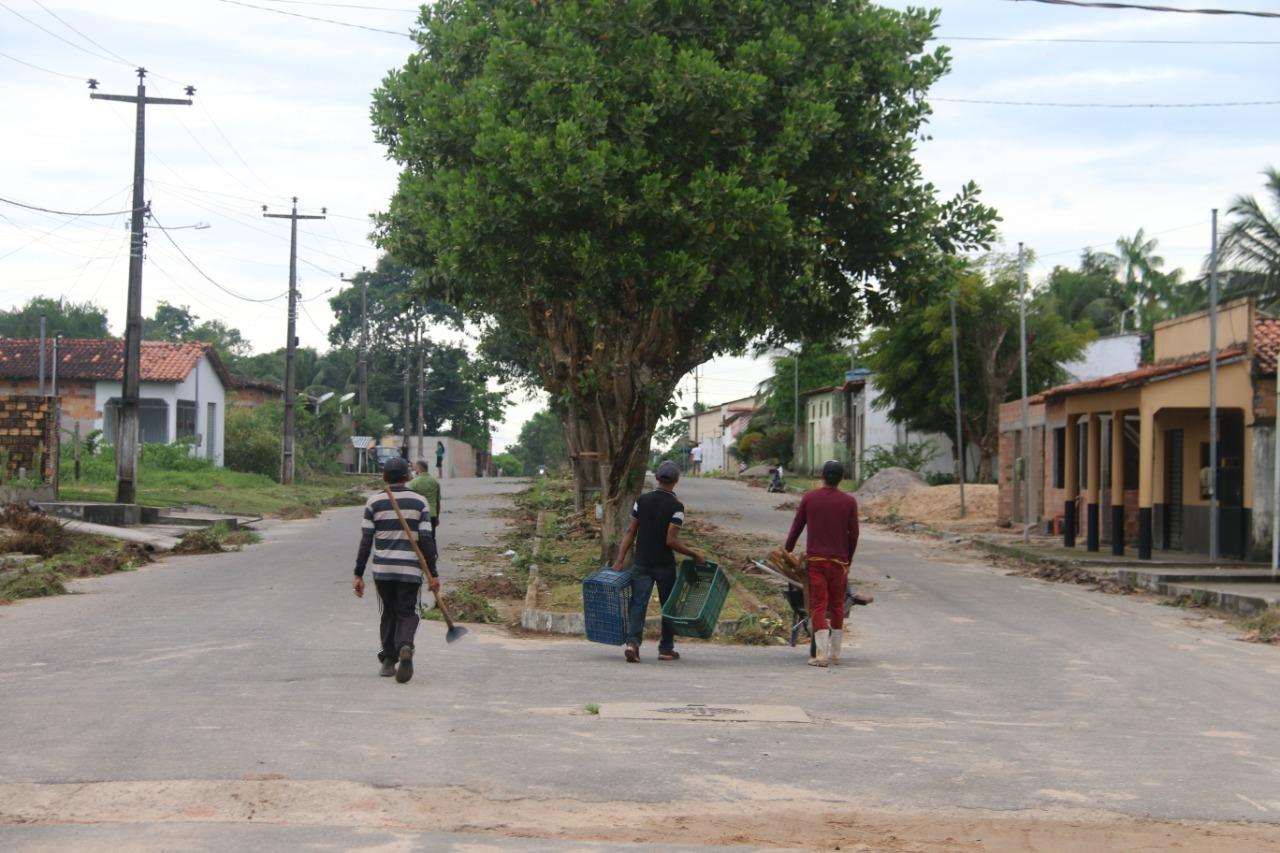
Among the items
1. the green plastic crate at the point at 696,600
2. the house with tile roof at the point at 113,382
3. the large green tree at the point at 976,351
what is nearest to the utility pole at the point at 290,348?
the house with tile roof at the point at 113,382

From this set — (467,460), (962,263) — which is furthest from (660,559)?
(467,460)

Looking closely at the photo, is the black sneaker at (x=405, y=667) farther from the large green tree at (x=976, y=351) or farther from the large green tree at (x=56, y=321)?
the large green tree at (x=56, y=321)

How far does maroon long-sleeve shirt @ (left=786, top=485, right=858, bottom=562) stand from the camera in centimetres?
1297

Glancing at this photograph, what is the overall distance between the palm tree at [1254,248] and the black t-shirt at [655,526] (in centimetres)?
3914

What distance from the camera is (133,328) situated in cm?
3131

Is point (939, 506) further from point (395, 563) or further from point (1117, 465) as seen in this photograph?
point (395, 563)

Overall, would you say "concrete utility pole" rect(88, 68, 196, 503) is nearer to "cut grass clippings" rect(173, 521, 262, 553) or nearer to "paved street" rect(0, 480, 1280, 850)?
"cut grass clippings" rect(173, 521, 262, 553)

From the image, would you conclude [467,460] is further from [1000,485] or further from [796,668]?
[796,668]

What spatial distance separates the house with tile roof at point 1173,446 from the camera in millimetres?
25531

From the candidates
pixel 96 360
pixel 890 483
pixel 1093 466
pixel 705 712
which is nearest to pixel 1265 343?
pixel 1093 466

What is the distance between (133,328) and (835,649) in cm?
2262

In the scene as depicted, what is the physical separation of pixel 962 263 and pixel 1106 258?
53742 mm

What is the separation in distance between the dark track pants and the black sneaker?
128mm

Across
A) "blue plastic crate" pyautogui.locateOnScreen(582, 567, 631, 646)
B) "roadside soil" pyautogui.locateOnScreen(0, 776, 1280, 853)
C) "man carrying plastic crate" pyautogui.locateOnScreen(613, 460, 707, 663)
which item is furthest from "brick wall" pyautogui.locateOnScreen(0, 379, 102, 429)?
"roadside soil" pyautogui.locateOnScreen(0, 776, 1280, 853)
